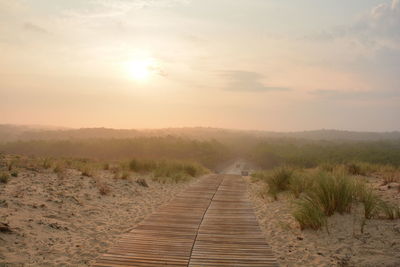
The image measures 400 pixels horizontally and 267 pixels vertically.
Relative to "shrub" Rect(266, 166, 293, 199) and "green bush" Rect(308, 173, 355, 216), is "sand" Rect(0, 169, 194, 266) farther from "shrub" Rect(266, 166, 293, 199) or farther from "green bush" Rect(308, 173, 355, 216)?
"green bush" Rect(308, 173, 355, 216)

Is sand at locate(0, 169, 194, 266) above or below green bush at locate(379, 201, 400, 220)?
below

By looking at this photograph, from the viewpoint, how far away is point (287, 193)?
34.5 ft

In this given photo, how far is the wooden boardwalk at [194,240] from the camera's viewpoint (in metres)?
4.73

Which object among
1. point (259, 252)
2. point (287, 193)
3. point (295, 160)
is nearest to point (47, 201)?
point (259, 252)

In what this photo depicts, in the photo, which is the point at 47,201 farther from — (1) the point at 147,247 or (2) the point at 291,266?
(2) the point at 291,266

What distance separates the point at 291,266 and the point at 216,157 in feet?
161

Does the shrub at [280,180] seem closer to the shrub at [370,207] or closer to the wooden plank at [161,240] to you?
the wooden plank at [161,240]

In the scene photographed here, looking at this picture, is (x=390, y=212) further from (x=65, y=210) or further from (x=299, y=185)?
(x=65, y=210)

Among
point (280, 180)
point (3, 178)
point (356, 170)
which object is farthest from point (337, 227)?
point (356, 170)

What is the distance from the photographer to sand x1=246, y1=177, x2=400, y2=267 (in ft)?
15.7

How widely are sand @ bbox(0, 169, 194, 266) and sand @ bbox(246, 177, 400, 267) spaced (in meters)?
3.23

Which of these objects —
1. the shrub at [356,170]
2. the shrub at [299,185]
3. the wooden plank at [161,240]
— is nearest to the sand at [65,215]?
the wooden plank at [161,240]

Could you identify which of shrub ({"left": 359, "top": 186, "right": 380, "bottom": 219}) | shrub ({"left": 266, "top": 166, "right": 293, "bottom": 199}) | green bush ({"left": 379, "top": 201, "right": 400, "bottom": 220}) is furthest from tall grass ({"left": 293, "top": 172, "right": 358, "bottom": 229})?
shrub ({"left": 266, "top": 166, "right": 293, "bottom": 199})

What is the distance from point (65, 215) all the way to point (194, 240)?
352 centimetres
